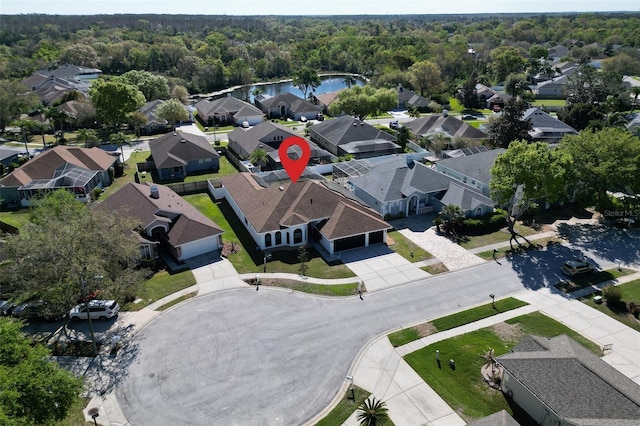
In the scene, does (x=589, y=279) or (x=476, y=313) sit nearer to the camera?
(x=476, y=313)

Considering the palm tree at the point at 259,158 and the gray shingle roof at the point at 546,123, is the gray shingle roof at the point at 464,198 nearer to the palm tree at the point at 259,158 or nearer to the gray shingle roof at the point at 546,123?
the palm tree at the point at 259,158

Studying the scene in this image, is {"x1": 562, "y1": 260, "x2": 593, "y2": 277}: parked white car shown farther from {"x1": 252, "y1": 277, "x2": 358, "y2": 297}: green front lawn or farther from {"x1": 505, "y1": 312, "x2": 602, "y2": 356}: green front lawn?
{"x1": 252, "y1": 277, "x2": 358, "y2": 297}: green front lawn

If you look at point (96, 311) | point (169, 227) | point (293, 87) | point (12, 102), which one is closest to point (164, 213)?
point (169, 227)

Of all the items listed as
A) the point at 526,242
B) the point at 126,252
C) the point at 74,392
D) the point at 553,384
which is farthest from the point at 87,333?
the point at 526,242

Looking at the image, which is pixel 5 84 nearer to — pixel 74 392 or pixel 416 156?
pixel 416 156

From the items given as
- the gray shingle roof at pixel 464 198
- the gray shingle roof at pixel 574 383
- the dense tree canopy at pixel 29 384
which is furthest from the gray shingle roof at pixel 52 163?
the gray shingle roof at pixel 574 383

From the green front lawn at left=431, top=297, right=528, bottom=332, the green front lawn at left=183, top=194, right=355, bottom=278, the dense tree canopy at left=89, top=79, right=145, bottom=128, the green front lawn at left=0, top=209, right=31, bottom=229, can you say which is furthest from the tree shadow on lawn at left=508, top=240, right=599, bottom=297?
the dense tree canopy at left=89, top=79, right=145, bottom=128

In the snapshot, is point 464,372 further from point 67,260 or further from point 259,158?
point 259,158
